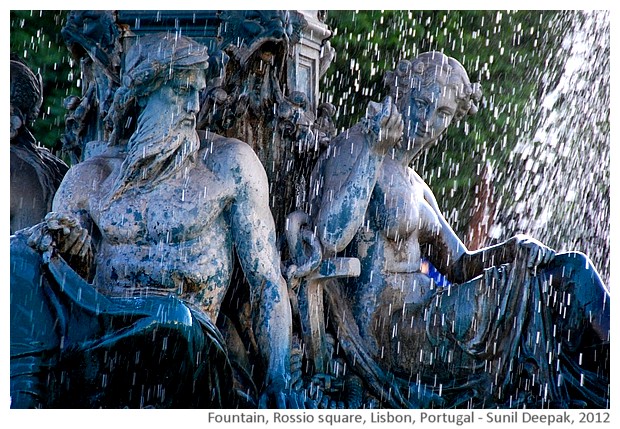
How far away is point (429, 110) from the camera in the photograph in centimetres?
756

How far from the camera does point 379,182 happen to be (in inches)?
294

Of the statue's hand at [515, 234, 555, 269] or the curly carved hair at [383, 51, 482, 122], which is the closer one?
the statue's hand at [515, 234, 555, 269]

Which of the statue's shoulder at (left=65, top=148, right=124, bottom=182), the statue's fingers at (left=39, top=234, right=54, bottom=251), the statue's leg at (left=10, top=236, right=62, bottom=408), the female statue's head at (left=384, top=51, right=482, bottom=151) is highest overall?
the female statue's head at (left=384, top=51, right=482, bottom=151)

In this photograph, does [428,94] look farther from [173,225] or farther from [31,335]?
[31,335]

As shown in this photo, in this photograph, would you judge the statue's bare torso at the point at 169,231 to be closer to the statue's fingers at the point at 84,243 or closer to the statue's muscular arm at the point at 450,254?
the statue's fingers at the point at 84,243

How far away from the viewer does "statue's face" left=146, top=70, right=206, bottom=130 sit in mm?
6871

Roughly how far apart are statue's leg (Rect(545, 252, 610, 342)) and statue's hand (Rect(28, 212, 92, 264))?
2145 mm

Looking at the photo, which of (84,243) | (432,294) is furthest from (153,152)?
(432,294)

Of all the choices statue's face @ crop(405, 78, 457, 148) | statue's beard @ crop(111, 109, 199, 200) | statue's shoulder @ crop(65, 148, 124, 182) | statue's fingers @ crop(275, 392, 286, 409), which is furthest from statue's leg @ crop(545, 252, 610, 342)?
statue's shoulder @ crop(65, 148, 124, 182)

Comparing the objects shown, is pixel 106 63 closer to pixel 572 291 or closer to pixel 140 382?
pixel 140 382

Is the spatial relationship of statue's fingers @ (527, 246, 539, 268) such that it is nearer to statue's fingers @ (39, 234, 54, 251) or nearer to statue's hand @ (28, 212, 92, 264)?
statue's hand @ (28, 212, 92, 264)

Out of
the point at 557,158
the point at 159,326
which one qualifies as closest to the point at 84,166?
the point at 159,326

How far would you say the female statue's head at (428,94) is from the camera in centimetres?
754

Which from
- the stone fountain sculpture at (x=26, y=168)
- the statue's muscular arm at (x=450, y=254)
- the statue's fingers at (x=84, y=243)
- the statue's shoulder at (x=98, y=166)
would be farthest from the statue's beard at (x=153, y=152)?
the statue's muscular arm at (x=450, y=254)
